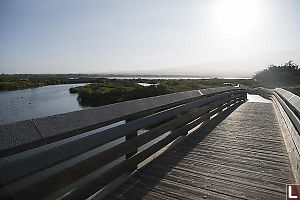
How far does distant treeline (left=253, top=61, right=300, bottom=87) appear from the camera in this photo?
4808cm

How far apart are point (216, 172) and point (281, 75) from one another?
57.1m

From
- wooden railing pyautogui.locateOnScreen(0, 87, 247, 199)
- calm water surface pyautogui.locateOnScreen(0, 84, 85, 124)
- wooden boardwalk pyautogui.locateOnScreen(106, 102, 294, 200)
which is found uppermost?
wooden railing pyautogui.locateOnScreen(0, 87, 247, 199)

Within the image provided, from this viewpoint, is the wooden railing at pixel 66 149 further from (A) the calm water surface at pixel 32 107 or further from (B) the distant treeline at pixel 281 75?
(B) the distant treeline at pixel 281 75

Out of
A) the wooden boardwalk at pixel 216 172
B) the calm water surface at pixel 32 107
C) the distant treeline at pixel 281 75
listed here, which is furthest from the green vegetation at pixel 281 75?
the wooden boardwalk at pixel 216 172

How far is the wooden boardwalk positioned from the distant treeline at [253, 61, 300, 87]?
4817 centimetres

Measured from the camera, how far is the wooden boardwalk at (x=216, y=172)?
111 inches

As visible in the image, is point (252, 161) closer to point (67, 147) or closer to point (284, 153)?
point (284, 153)

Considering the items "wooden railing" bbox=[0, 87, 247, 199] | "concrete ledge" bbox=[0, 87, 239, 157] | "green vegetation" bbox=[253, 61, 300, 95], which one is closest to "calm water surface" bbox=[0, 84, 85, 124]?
"wooden railing" bbox=[0, 87, 247, 199]

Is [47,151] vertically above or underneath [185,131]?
above

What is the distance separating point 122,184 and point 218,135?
3571 millimetres

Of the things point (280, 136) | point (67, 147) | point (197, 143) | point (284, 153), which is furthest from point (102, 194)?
point (280, 136)

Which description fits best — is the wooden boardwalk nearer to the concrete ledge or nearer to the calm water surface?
the concrete ledge

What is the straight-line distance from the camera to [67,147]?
6.05ft

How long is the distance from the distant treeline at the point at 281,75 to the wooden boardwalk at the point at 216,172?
48.2 metres
